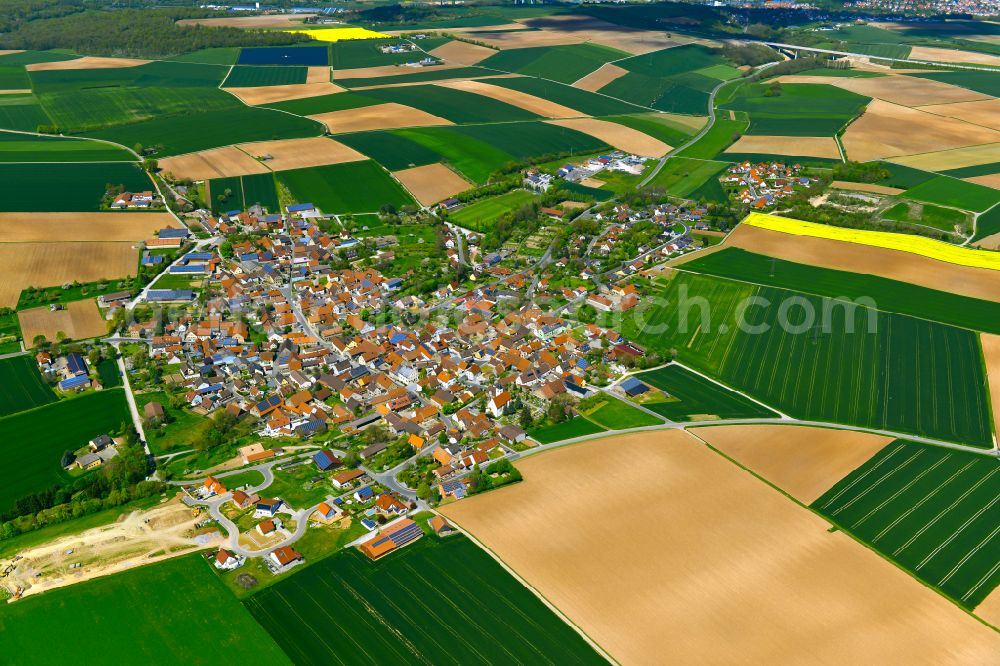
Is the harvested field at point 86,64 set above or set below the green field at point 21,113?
above

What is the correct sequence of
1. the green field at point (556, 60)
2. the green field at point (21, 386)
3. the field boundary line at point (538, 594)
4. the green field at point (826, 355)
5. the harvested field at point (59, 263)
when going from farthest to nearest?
the green field at point (556, 60), the harvested field at point (59, 263), the green field at point (21, 386), the green field at point (826, 355), the field boundary line at point (538, 594)

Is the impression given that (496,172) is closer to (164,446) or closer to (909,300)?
(909,300)

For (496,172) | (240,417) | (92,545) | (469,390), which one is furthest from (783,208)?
(92,545)

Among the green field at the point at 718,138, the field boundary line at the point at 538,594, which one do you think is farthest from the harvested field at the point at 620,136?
the field boundary line at the point at 538,594

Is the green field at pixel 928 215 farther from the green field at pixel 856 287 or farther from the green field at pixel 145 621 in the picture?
the green field at pixel 145 621

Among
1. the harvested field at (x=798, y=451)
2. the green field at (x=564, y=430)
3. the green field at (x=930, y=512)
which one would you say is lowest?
the green field at (x=930, y=512)

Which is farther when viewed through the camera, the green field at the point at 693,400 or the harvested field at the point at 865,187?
the harvested field at the point at 865,187

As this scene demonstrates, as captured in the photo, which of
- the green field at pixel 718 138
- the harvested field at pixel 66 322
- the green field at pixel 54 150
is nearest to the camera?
the harvested field at pixel 66 322
